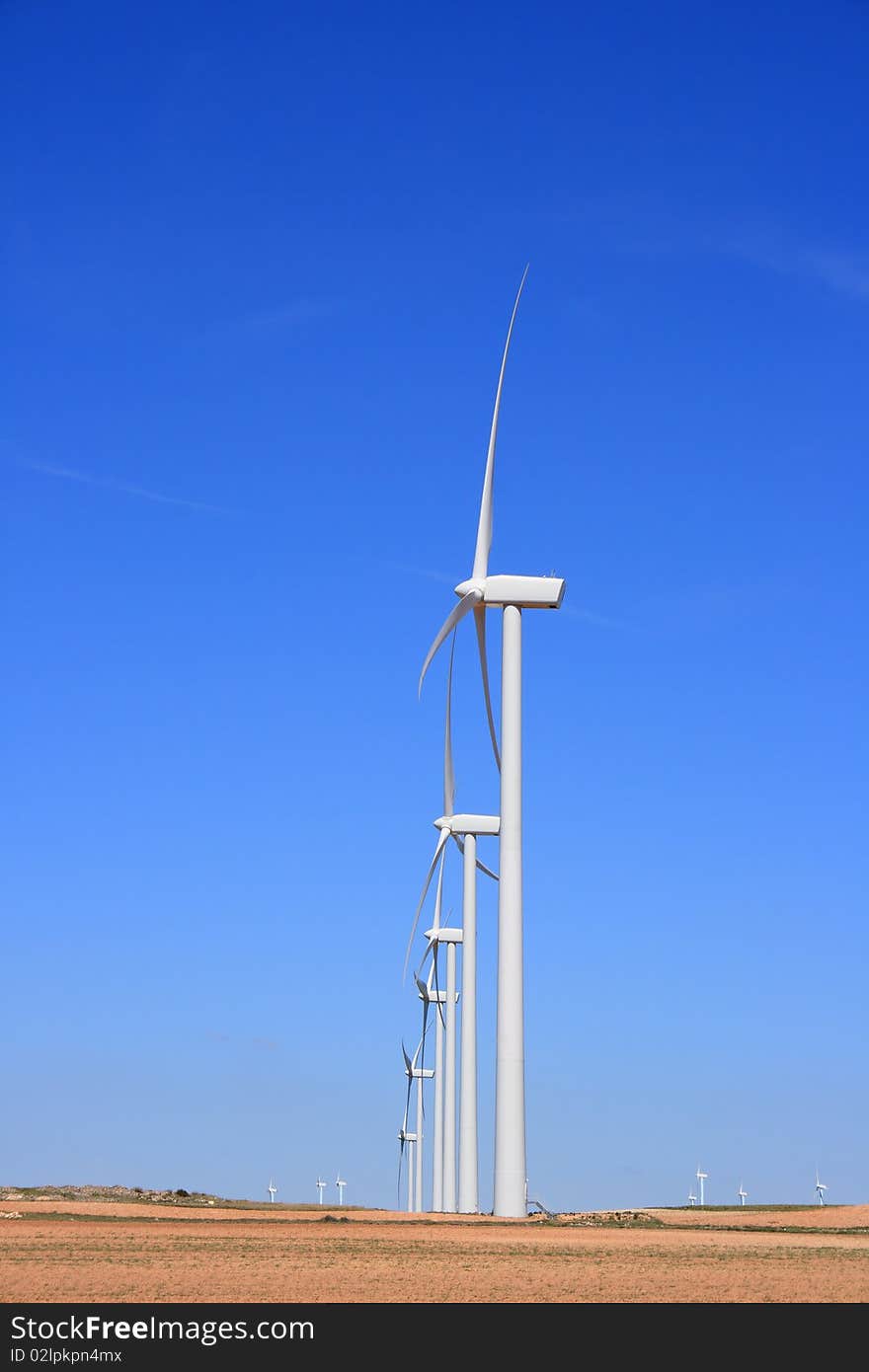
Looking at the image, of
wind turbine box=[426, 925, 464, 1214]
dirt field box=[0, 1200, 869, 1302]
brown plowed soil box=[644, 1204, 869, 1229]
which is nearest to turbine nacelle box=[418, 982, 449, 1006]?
wind turbine box=[426, 925, 464, 1214]

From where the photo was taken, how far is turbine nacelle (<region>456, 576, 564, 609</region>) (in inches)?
2425

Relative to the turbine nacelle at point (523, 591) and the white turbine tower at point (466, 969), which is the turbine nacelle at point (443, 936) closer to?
the white turbine tower at point (466, 969)

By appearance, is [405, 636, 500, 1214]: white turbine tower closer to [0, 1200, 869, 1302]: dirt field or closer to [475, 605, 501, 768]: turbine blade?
[475, 605, 501, 768]: turbine blade

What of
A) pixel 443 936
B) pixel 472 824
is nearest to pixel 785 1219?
pixel 472 824

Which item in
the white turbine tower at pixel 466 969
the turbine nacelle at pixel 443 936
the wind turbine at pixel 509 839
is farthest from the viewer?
the turbine nacelle at pixel 443 936

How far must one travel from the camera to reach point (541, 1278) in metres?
31.9

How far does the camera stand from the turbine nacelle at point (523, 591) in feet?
202

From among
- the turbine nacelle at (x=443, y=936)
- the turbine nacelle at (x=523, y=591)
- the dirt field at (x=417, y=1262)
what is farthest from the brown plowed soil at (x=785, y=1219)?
the turbine nacelle at (x=443, y=936)

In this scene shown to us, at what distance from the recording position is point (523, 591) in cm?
6156

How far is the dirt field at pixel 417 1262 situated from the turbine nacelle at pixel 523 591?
2221 centimetres

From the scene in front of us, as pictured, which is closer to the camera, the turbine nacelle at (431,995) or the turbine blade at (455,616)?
the turbine blade at (455,616)

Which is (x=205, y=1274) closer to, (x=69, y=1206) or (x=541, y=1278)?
(x=541, y=1278)

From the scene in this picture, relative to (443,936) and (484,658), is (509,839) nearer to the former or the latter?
(484,658)
